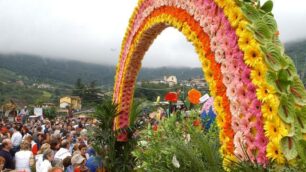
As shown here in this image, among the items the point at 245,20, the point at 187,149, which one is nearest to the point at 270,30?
the point at 245,20

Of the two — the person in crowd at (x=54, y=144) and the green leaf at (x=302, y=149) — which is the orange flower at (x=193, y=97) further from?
the green leaf at (x=302, y=149)

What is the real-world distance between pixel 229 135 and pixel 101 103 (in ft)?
14.5

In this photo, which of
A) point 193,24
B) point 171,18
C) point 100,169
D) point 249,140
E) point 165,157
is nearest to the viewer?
point 249,140

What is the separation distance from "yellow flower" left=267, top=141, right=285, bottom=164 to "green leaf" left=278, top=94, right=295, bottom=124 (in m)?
0.19

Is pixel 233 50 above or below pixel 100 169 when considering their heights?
above

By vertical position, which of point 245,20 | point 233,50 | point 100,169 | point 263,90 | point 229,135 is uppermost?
point 245,20

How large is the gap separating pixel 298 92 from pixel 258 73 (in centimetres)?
37

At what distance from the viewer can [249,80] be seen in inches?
121

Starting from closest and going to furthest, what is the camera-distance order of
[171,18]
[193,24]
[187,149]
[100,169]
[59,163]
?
[187,149]
[193,24]
[171,18]
[59,163]
[100,169]

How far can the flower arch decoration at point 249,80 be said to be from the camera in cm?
281

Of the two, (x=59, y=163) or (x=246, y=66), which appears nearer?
(x=246, y=66)

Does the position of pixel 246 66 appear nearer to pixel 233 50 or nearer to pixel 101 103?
pixel 233 50

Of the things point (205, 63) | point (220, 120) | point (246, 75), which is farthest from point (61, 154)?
point (246, 75)

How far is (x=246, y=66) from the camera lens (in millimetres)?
3100
